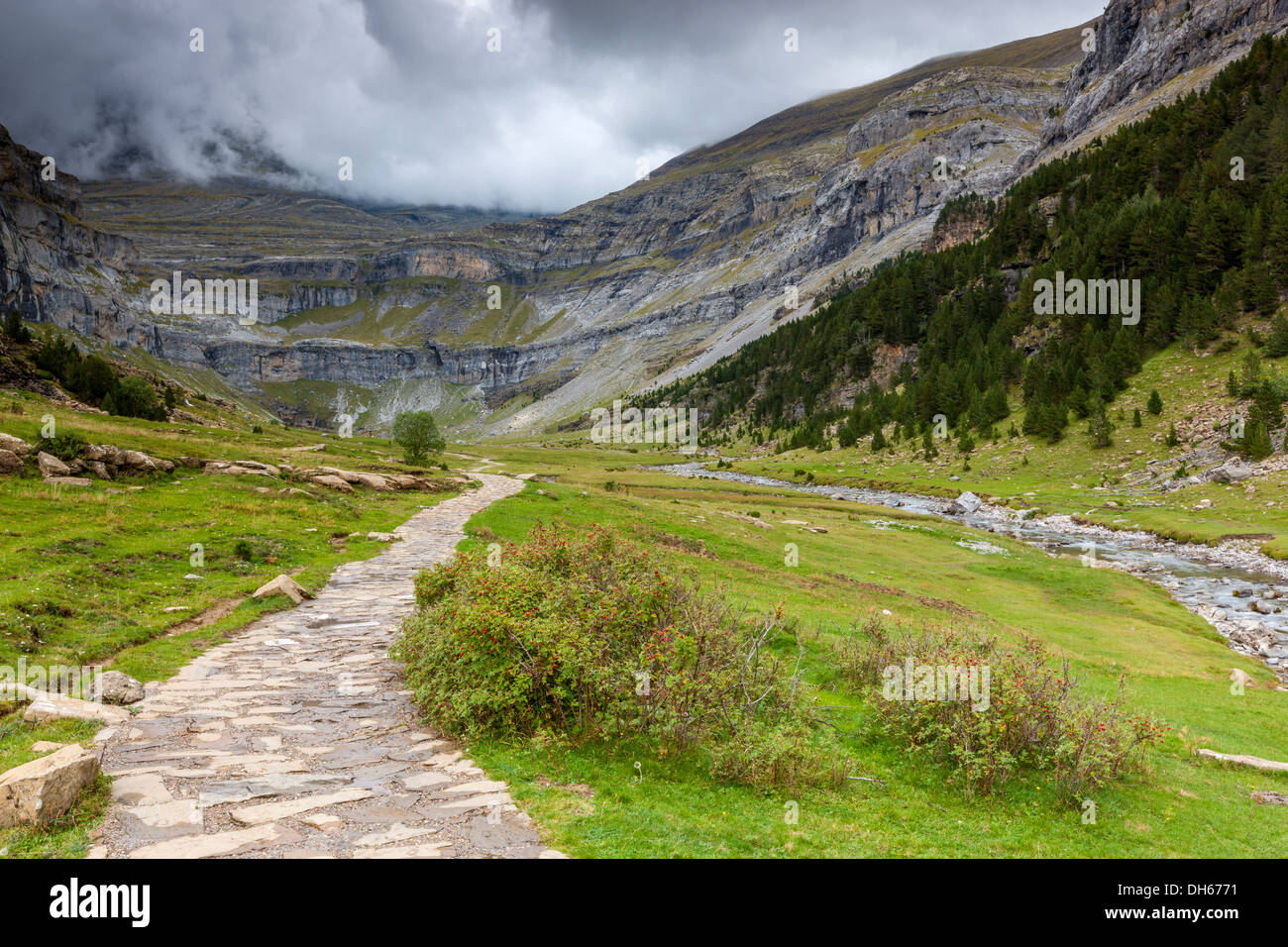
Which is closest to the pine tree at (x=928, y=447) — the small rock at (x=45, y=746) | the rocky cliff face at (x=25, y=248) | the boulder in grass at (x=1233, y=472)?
the boulder in grass at (x=1233, y=472)

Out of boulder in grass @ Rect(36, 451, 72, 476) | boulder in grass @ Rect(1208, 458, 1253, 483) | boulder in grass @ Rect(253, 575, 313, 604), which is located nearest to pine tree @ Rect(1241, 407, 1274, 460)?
boulder in grass @ Rect(1208, 458, 1253, 483)

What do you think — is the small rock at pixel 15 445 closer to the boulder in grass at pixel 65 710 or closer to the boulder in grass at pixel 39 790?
the boulder in grass at pixel 65 710

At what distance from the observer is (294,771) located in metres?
7.73

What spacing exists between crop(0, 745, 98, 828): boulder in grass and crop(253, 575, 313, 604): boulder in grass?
11.1m

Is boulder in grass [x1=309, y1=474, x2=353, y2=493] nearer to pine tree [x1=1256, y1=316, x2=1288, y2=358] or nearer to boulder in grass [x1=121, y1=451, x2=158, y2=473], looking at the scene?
boulder in grass [x1=121, y1=451, x2=158, y2=473]

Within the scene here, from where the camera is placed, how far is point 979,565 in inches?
1447

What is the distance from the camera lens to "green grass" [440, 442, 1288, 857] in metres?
7.23

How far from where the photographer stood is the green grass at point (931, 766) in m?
7.23

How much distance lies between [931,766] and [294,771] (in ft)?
31.9

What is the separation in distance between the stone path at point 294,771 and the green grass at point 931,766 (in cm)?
80

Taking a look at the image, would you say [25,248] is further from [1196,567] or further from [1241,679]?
[1196,567]

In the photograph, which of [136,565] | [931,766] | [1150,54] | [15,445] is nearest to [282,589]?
[136,565]

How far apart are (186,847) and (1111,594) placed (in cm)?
3769
